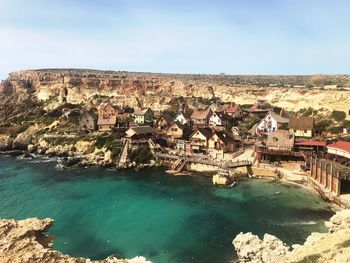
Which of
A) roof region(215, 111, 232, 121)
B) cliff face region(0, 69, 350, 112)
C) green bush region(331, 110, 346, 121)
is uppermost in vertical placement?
cliff face region(0, 69, 350, 112)

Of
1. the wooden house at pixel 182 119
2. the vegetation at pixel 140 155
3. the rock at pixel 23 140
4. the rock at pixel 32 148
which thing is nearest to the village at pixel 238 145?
the wooden house at pixel 182 119

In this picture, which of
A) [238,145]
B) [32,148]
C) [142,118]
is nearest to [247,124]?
[238,145]

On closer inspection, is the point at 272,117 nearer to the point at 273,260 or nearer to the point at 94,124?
the point at 94,124

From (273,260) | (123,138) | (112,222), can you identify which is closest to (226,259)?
(273,260)

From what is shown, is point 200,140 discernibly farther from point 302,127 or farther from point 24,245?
point 24,245

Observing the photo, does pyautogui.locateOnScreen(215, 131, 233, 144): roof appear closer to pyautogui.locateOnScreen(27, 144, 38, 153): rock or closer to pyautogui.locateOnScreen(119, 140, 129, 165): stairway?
pyautogui.locateOnScreen(119, 140, 129, 165): stairway

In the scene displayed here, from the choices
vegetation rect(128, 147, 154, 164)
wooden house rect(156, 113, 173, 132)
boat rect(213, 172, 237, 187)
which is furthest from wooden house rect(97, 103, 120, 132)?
boat rect(213, 172, 237, 187)
